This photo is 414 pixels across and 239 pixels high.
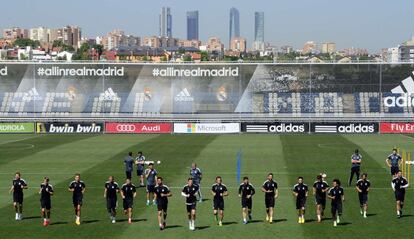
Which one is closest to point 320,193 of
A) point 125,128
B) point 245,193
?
point 245,193

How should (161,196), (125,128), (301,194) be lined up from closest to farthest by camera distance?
(161,196), (301,194), (125,128)

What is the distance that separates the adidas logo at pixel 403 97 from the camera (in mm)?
70500

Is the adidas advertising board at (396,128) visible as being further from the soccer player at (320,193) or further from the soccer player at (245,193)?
the soccer player at (245,193)

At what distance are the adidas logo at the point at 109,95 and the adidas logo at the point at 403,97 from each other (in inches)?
1016

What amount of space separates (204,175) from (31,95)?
137 ft

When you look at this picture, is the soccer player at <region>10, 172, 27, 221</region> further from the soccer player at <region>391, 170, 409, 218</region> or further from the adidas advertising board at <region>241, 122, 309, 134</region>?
the adidas advertising board at <region>241, 122, 309, 134</region>

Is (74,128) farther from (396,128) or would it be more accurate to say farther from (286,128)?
(396,128)

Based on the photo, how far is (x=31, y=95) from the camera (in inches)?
2899

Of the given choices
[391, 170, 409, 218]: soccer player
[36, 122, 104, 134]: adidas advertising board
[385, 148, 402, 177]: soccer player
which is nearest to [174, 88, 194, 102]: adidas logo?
[36, 122, 104, 134]: adidas advertising board

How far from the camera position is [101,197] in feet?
94.5

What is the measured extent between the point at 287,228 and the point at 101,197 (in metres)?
8.83

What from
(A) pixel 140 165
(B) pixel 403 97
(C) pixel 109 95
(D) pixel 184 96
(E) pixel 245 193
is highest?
(C) pixel 109 95

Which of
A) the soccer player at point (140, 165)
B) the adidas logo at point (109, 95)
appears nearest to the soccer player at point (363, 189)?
→ the soccer player at point (140, 165)

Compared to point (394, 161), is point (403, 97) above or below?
above
